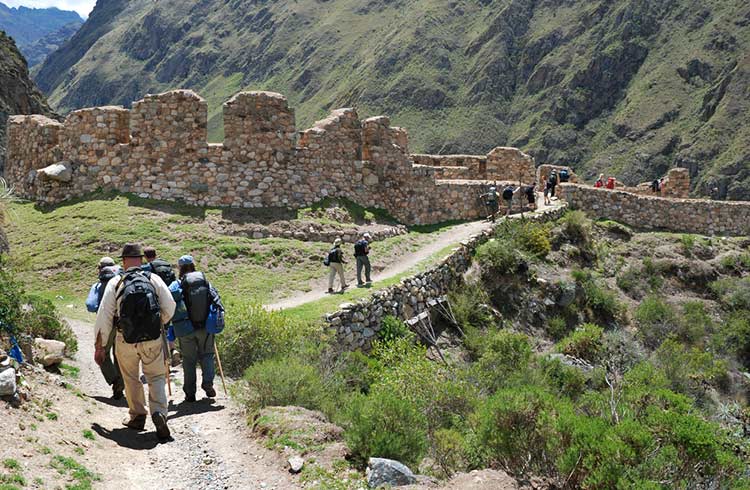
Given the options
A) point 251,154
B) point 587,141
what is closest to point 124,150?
point 251,154

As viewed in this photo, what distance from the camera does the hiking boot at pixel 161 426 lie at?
8.45 meters

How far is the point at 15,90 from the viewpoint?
37188mm

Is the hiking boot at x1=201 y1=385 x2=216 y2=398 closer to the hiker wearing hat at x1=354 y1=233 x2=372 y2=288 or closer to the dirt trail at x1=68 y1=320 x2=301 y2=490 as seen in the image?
the dirt trail at x1=68 y1=320 x2=301 y2=490

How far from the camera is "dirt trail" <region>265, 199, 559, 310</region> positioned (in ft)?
53.4

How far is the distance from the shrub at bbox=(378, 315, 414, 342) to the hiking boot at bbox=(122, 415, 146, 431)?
7967 millimetres

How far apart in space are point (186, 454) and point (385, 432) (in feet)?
7.53

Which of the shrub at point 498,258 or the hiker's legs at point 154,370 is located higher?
the hiker's legs at point 154,370

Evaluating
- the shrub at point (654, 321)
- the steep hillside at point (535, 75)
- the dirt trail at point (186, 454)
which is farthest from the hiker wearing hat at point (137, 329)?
the steep hillside at point (535, 75)

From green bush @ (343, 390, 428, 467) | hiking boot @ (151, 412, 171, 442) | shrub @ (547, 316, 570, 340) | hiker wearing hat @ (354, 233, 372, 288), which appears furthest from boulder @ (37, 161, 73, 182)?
green bush @ (343, 390, 428, 467)

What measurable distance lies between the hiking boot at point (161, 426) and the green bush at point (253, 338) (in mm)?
3693

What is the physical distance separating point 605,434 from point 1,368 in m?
6.43

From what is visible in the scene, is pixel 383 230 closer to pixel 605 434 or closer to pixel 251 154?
pixel 251 154

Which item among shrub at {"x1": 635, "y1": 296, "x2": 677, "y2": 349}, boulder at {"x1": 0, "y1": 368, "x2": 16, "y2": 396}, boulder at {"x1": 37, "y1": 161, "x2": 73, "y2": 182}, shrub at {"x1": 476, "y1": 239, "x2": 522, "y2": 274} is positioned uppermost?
boulder at {"x1": 37, "y1": 161, "x2": 73, "y2": 182}

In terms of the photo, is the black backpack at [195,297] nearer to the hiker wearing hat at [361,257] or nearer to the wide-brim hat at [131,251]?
the wide-brim hat at [131,251]
